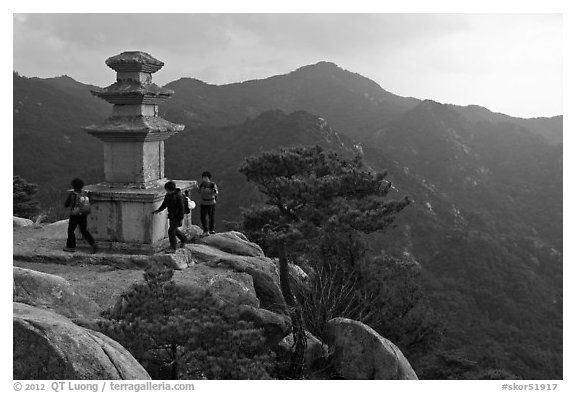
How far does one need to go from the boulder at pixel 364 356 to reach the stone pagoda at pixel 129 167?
3968 millimetres

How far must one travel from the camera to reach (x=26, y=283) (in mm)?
6074

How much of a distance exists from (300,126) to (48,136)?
2375 centimetres

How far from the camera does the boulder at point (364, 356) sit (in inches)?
275

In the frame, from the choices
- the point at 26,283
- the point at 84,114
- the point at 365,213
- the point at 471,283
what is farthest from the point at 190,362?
the point at 84,114

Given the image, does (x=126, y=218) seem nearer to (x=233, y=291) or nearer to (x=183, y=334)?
(x=233, y=291)

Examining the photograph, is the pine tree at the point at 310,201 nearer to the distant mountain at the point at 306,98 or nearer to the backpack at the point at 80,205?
the backpack at the point at 80,205

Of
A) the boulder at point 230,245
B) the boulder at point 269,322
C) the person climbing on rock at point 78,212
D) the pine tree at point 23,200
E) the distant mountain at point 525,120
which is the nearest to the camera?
the boulder at point 269,322

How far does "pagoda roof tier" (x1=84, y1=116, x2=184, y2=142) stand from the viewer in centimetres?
928

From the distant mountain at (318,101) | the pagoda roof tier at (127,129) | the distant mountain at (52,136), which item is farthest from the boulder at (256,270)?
the distant mountain at (318,101)

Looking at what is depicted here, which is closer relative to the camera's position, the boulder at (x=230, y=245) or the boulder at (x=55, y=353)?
the boulder at (x=55, y=353)

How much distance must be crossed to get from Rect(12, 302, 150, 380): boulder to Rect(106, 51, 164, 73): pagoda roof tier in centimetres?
617

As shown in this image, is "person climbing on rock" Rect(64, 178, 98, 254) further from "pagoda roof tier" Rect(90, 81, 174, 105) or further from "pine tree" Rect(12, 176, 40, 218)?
"pine tree" Rect(12, 176, 40, 218)

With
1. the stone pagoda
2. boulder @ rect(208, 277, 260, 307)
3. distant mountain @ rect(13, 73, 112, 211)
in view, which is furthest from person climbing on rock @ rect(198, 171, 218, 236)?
distant mountain @ rect(13, 73, 112, 211)

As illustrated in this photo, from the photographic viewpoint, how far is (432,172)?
2581 inches
